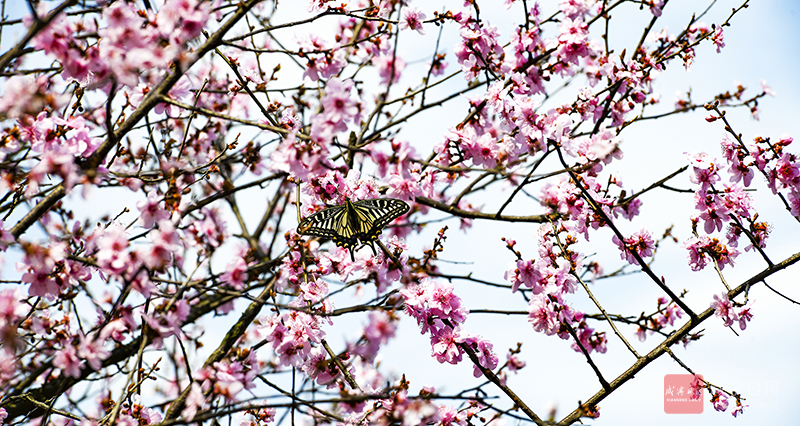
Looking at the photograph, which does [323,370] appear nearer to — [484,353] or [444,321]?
[444,321]

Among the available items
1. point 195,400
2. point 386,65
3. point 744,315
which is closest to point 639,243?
point 744,315

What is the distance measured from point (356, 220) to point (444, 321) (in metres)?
0.92

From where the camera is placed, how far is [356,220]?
12.0ft

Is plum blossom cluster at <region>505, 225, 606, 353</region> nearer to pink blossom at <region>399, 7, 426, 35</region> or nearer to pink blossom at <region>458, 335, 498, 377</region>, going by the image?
pink blossom at <region>458, 335, 498, 377</region>

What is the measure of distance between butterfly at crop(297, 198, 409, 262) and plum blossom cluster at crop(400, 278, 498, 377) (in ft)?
1.59

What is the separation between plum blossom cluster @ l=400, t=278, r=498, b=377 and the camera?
11.3 ft

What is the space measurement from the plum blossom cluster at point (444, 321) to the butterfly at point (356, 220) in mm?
484

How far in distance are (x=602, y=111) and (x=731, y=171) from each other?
110 centimetres

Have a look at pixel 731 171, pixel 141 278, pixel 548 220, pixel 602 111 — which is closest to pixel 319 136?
pixel 141 278

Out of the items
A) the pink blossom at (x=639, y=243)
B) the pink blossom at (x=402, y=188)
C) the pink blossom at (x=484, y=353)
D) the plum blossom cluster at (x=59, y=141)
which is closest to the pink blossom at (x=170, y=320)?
the plum blossom cluster at (x=59, y=141)

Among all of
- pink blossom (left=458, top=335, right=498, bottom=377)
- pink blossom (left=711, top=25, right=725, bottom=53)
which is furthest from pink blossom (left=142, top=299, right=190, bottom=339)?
pink blossom (left=711, top=25, right=725, bottom=53)

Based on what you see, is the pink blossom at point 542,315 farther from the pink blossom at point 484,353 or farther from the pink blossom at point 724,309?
the pink blossom at point 724,309

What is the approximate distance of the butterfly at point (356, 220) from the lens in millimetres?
3557

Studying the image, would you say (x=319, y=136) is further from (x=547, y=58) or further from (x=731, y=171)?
(x=731, y=171)
